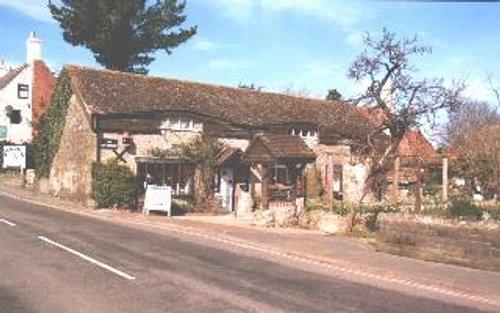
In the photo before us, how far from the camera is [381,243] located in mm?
16500

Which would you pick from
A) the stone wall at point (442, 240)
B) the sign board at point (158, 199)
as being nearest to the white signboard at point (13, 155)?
the sign board at point (158, 199)

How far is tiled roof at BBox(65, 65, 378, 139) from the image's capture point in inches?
1225

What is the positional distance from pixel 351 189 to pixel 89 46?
2346cm

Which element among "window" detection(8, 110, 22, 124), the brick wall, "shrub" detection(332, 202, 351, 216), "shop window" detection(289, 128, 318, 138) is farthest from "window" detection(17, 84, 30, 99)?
"shrub" detection(332, 202, 351, 216)

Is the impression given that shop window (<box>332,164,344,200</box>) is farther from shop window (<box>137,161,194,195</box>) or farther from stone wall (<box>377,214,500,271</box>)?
stone wall (<box>377,214,500,271</box>)

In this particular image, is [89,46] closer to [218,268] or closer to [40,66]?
[40,66]

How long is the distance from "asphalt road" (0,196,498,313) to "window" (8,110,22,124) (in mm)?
43851

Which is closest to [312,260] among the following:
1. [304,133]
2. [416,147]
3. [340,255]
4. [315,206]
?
[340,255]

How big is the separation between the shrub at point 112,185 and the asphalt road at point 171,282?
433 inches

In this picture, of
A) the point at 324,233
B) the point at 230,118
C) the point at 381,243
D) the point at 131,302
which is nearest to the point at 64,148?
the point at 230,118

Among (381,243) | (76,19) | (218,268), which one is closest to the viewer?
(218,268)

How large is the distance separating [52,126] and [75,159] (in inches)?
187

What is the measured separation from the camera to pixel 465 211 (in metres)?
15.4

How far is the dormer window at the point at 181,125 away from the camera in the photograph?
1240 inches
